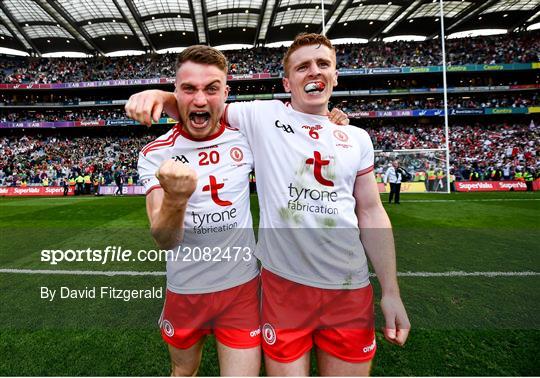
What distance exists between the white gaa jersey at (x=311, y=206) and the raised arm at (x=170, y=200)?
55 cm

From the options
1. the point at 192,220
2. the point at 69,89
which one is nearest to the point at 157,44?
the point at 69,89

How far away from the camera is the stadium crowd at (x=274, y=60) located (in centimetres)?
3556

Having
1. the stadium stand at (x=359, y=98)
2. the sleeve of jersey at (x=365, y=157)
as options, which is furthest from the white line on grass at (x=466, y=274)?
the stadium stand at (x=359, y=98)

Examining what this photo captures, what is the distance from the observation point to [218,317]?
179 cm

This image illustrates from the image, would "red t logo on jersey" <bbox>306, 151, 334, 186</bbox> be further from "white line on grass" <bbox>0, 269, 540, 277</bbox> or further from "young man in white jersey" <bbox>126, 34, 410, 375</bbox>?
"white line on grass" <bbox>0, 269, 540, 277</bbox>

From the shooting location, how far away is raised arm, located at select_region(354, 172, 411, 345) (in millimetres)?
1662

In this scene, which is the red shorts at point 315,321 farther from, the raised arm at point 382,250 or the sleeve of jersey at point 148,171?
the sleeve of jersey at point 148,171

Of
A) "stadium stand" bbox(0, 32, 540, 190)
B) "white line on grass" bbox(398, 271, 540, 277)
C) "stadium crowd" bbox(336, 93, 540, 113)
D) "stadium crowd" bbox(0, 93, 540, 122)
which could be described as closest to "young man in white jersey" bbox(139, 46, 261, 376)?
"white line on grass" bbox(398, 271, 540, 277)

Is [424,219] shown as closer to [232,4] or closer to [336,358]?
[336,358]

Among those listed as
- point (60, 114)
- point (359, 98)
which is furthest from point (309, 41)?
point (60, 114)

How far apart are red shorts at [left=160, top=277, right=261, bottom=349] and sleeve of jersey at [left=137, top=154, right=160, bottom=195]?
2.19 ft

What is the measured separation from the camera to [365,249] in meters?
1.83

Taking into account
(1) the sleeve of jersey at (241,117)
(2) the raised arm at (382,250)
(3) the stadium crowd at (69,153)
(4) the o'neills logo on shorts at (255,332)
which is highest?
(3) the stadium crowd at (69,153)

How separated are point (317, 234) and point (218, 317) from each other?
743mm
